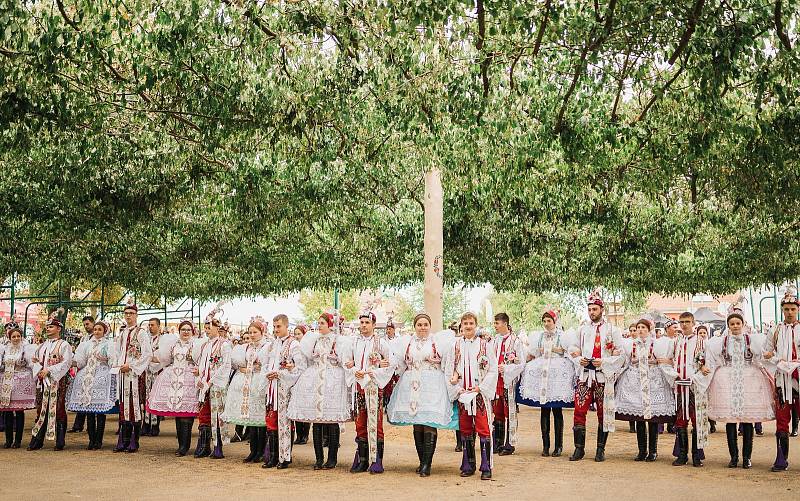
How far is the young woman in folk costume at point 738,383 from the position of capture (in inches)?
439

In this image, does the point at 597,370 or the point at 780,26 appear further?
the point at 597,370

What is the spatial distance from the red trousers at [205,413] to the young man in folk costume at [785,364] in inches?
292

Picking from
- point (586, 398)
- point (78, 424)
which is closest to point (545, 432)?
point (586, 398)

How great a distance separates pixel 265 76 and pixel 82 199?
21.8ft

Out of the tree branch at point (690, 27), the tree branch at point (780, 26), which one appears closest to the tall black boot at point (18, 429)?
the tree branch at point (690, 27)

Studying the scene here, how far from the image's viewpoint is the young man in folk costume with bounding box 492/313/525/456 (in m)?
13.4

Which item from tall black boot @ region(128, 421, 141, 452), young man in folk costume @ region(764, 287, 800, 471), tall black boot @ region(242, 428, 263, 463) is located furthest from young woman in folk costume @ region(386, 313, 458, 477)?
tall black boot @ region(128, 421, 141, 452)

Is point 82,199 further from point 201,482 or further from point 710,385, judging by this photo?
point 710,385

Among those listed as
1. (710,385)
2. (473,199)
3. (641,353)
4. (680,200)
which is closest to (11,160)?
(473,199)

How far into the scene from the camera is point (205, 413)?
12.9m

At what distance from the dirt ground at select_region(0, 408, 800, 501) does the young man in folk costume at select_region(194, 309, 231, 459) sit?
36 cm

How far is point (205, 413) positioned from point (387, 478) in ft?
11.3

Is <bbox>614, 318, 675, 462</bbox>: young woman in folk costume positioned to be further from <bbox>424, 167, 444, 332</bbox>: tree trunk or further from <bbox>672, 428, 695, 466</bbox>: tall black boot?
<bbox>424, 167, 444, 332</bbox>: tree trunk

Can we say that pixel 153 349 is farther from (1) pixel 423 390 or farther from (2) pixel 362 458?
(1) pixel 423 390
